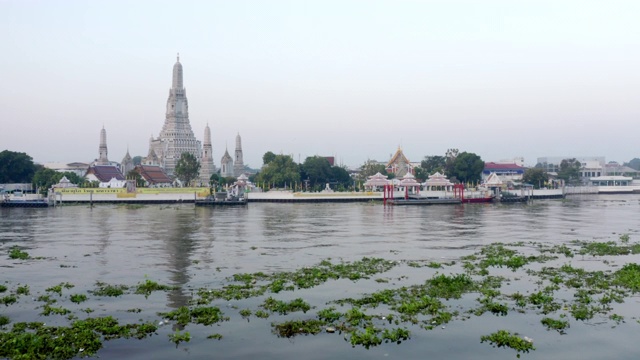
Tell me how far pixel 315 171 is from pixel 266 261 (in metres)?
78.5

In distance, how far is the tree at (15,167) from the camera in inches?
3701

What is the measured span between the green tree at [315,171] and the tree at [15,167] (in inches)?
1908

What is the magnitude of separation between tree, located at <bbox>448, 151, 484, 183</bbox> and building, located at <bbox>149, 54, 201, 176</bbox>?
69.2 metres

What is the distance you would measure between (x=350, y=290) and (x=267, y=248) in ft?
36.4

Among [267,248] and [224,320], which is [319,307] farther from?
[267,248]

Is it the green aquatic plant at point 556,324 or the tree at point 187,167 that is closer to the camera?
the green aquatic plant at point 556,324

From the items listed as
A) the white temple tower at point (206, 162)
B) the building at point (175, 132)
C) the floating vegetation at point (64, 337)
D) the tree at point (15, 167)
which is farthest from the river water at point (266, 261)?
the building at point (175, 132)

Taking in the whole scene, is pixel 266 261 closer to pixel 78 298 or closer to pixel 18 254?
pixel 78 298

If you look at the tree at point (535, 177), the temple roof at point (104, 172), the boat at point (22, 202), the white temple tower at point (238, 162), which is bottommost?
the boat at point (22, 202)

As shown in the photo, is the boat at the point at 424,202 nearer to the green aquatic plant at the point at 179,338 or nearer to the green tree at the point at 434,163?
the green tree at the point at 434,163

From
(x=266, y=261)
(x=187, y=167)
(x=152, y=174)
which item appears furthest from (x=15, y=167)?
(x=266, y=261)

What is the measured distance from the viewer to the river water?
1241 centimetres

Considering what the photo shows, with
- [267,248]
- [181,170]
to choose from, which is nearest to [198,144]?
[181,170]

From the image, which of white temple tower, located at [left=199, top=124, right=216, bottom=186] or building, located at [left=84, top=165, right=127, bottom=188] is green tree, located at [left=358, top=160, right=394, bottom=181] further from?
building, located at [left=84, top=165, right=127, bottom=188]
